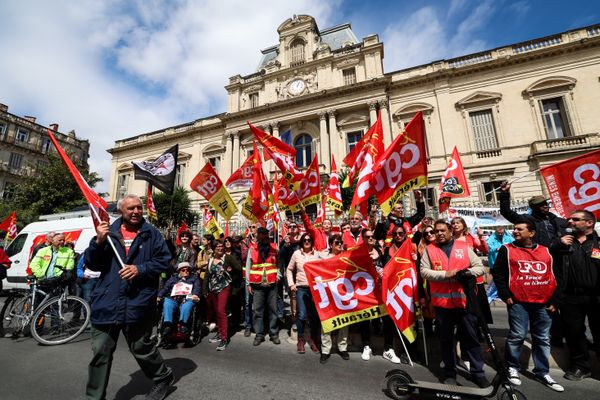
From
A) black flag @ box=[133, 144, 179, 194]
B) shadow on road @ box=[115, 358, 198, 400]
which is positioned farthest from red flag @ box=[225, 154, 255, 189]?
shadow on road @ box=[115, 358, 198, 400]

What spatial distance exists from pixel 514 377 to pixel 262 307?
12.3ft

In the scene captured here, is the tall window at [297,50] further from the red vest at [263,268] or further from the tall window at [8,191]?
the tall window at [8,191]

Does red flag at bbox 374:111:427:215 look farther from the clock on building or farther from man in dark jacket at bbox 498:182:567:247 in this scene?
the clock on building

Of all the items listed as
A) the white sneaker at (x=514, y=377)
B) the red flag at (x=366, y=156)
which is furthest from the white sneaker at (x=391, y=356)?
the red flag at (x=366, y=156)

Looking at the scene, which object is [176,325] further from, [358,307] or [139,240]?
[358,307]

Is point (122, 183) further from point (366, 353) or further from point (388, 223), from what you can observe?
point (366, 353)

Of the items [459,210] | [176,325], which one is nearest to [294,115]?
[459,210]

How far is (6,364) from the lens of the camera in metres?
4.00

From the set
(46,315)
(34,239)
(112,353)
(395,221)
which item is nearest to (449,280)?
(395,221)

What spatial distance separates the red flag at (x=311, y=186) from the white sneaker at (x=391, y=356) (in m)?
3.72

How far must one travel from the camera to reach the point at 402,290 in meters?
3.76

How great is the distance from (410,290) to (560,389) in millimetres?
1811

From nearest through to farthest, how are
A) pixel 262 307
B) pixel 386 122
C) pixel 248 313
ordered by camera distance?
pixel 262 307 < pixel 248 313 < pixel 386 122

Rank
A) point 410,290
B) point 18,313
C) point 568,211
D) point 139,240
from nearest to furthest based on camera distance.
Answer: point 139,240 < point 410,290 < point 568,211 < point 18,313
